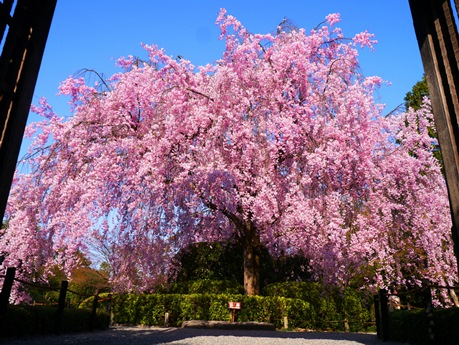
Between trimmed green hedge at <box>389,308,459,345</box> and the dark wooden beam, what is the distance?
269 inches

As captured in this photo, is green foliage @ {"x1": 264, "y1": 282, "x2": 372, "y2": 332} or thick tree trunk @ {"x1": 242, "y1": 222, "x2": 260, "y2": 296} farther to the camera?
green foliage @ {"x1": 264, "y1": 282, "x2": 372, "y2": 332}

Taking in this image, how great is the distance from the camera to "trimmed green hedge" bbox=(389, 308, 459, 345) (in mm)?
6684

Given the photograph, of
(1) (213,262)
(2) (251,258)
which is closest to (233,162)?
(2) (251,258)

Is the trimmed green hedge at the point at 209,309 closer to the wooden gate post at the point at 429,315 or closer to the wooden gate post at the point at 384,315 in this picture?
the wooden gate post at the point at 384,315

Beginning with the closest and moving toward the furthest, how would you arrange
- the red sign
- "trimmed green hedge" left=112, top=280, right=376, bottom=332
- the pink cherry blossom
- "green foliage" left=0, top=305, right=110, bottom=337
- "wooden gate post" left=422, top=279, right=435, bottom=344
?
"wooden gate post" left=422, top=279, right=435, bottom=344
"green foliage" left=0, top=305, right=110, bottom=337
the pink cherry blossom
the red sign
"trimmed green hedge" left=112, top=280, right=376, bottom=332

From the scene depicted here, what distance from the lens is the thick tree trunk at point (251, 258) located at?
623 inches

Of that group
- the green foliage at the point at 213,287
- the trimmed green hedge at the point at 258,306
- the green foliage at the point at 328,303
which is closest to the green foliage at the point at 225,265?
the green foliage at the point at 213,287

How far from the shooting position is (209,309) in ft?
51.7

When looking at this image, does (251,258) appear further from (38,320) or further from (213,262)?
(38,320)

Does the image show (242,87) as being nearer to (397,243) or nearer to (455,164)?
(397,243)

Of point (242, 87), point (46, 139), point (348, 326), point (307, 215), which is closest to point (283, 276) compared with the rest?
point (348, 326)

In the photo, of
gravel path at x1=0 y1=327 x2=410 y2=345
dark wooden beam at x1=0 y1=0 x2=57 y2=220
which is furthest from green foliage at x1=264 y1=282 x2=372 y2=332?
dark wooden beam at x1=0 y1=0 x2=57 y2=220

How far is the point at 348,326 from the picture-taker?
17.2m

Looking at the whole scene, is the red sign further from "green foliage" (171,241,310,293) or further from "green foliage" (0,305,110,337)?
"green foliage" (0,305,110,337)
